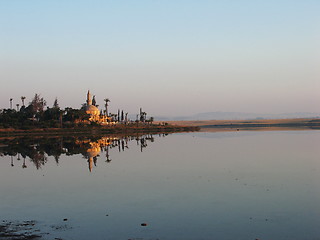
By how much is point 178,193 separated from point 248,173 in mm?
10538

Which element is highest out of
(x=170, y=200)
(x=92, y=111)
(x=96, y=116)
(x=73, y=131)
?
(x=92, y=111)

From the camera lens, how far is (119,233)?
17250mm

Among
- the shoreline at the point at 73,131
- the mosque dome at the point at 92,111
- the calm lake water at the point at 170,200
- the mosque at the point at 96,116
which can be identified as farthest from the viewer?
the mosque dome at the point at 92,111

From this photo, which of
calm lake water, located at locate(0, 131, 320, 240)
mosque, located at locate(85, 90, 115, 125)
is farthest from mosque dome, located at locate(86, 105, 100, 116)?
calm lake water, located at locate(0, 131, 320, 240)

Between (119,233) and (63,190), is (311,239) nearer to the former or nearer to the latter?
(119,233)

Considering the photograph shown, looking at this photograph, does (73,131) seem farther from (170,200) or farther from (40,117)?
(170,200)

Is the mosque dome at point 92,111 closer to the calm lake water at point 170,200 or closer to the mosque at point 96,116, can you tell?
the mosque at point 96,116

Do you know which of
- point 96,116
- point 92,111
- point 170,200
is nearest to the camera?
point 170,200

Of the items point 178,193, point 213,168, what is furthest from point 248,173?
point 178,193

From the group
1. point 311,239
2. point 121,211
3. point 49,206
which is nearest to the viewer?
point 311,239

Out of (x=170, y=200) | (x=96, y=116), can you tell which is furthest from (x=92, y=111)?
(x=170, y=200)

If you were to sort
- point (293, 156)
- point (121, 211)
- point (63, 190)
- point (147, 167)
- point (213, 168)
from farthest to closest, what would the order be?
point (293, 156) → point (147, 167) → point (213, 168) → point (63, 190) → point (121, 211)

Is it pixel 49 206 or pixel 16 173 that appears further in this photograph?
pixel 16 173

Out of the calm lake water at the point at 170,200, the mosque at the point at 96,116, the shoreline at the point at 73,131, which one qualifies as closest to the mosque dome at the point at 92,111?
the mosque at the point at 96,116
